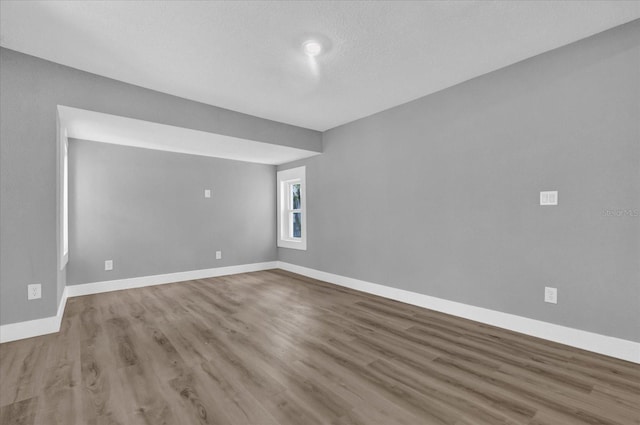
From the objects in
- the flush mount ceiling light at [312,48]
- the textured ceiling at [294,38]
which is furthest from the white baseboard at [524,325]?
the flush mount ceiling light at [312,48]

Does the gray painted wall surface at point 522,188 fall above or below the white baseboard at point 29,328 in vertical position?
above

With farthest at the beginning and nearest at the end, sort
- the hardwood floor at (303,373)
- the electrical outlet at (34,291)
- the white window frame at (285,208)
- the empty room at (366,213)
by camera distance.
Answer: the white window frame at (285,208)
the electrical outlet at (34,291)
the empty room at (366,213)
the hardwood floor at (303,373)

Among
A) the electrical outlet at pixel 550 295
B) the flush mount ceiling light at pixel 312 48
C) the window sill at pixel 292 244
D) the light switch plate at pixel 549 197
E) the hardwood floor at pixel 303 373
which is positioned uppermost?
the flush mount ceiling light at pixel 312 48

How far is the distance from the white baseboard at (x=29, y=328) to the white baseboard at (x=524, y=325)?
11.0 feet

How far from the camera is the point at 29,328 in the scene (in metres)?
2.50

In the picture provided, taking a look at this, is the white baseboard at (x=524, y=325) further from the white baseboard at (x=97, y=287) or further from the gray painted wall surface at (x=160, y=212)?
the gray painted wall surface at (x=160, y=212)

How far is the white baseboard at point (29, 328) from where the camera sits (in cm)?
241

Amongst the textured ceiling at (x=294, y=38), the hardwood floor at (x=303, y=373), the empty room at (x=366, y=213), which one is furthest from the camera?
the textured ceiling at (x=294, y=38)

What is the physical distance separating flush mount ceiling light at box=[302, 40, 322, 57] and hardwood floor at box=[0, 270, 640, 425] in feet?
7.99

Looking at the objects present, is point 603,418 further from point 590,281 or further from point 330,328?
point 330,328

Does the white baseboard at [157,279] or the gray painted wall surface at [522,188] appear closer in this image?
the gray painted wall surface at [522,188]

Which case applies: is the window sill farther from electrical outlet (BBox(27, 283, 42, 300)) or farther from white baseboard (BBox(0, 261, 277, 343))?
electrical outlet (BBox(27, 283, 42, 300))

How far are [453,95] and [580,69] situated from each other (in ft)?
3.37

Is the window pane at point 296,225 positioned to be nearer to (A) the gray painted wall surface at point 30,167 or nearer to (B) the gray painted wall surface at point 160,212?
(B) the gray painted wall surface at point 160,212
